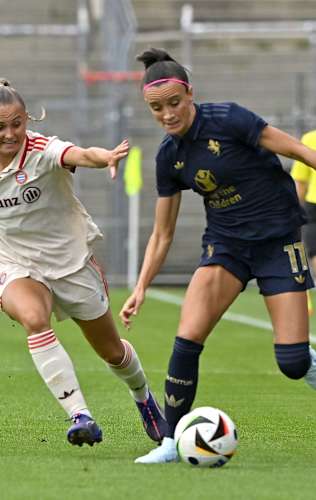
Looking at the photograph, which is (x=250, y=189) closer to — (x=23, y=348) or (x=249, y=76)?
(x=23, y=348)

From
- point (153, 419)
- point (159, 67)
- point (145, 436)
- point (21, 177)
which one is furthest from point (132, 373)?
point (159, 67)

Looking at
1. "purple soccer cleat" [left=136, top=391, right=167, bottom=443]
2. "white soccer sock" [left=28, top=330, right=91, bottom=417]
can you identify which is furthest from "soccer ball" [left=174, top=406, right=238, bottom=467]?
"purple soccer cleat" [left=136, top=391, right=167, bottom=443]

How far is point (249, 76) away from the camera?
81.1 feet

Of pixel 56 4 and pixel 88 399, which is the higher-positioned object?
pixel 88 399

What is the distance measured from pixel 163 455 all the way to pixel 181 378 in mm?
403

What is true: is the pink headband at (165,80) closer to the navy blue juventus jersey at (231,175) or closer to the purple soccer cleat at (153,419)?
the navy blue juventus jersey at (231,175)

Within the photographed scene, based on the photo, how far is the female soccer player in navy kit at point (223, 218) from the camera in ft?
22.6

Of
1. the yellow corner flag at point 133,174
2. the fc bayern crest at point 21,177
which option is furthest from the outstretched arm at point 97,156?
the yellow corner flag at point 133,174

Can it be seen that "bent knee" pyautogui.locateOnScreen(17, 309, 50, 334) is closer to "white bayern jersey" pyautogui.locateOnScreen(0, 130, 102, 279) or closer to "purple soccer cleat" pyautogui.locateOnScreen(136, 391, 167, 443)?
"white bayern jersey" pyautogui.locateOnScreen(0, 130, 102, 279)

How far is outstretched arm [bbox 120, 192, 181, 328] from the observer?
7.30 metres

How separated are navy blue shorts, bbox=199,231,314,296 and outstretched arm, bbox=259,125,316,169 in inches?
22.1

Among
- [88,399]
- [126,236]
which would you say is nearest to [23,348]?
[88,399]

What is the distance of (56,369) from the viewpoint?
6.93 m

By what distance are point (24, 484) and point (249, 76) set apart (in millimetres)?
19297
